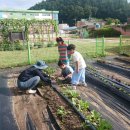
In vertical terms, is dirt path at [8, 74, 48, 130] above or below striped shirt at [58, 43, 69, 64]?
below

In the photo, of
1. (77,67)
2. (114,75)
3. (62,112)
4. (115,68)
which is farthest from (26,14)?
(62,112)

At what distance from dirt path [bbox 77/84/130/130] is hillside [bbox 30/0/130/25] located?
84959 millimetres

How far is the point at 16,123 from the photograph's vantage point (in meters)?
5.89

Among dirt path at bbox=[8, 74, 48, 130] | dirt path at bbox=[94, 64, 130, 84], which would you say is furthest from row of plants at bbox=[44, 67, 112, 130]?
dirt path at bbox=[94, 64, 130, 84]

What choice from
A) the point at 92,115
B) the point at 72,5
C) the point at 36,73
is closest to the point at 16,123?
the point at 92,115

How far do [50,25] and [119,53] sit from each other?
9.56 m

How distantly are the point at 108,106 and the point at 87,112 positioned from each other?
870 millimetres

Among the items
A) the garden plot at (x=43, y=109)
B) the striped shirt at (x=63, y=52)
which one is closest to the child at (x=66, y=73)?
the striped shirt at (x=63, y=52)

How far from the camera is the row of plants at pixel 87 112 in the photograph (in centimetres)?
514

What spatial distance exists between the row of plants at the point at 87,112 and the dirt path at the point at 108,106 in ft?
0.98

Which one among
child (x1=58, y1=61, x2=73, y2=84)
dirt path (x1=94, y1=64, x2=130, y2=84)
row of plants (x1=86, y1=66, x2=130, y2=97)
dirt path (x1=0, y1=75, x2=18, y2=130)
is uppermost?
child (x1=58, y1=61, x2=73, y2=84)

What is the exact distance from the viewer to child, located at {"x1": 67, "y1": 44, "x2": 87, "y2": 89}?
8.11 m

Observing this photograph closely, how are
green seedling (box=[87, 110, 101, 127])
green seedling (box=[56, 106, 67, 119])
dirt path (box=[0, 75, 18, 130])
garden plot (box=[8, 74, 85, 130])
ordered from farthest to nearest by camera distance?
1. green seedling (box=[56, 106, 67, 119])
2. dirt path (box=[0, 75, 18, 130])
3. garden plot (box=[8, 74, 85, 130])
4. green seedling (box=[87, 110, 101, 127])

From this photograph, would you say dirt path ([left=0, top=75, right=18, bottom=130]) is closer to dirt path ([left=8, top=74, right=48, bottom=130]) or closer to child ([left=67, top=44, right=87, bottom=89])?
dirt path ([left=8, top=74, right=48, bottom=130])
